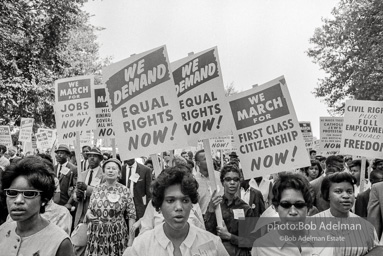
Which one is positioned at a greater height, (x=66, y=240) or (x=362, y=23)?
(x=362, y=23)

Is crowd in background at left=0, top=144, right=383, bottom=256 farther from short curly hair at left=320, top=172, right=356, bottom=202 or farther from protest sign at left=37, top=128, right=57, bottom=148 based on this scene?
protest sign at left=37, top=128, right=57, bottom=148

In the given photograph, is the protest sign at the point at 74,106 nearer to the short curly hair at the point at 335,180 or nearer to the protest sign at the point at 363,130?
the protest sign at the point at 363,130

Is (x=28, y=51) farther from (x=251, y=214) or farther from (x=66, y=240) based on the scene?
(x=66, y=240)

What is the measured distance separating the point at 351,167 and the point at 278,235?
574 cm

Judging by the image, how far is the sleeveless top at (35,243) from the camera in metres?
3.00

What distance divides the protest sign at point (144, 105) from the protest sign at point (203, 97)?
1.95 feet

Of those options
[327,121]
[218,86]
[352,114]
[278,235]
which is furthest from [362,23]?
[278,235]

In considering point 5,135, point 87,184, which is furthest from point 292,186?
point 5,135

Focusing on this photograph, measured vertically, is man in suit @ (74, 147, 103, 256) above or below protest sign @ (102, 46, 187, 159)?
below

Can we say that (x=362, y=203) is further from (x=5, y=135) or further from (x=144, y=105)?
(x=5, y=135)

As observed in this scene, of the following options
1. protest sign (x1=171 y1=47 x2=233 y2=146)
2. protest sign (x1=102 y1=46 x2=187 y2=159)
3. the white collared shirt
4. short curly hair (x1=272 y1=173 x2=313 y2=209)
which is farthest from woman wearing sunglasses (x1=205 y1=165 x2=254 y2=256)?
the white collared shirt

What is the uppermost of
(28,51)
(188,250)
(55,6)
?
(55,6)

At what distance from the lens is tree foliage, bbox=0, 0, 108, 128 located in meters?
20.5

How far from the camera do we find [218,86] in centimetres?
623
